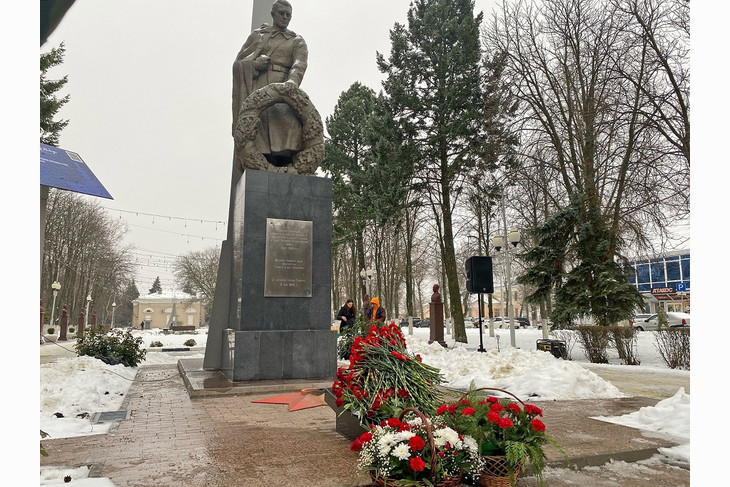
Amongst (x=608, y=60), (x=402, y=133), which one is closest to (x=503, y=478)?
(x=608, y=60)

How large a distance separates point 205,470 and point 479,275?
37.6ft

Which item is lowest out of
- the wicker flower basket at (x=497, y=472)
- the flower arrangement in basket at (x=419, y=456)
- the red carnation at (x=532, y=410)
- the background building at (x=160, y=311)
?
the background building at (x=160, y=311)

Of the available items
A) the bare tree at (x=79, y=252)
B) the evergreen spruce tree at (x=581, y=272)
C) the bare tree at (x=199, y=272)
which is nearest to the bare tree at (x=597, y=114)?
the evergreen spruce tree at (x=581, y=272)

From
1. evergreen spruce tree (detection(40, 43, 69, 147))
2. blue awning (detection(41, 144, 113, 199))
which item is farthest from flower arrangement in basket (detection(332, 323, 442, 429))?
evergreen spruce tree (detection(40, 43, 69, 147))

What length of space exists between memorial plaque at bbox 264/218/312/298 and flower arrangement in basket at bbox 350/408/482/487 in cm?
528

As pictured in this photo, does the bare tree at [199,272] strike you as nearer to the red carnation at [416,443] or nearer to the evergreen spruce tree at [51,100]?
the evergreen spruce tree at [51,100]

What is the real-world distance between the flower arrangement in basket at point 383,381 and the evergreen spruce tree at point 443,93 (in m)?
16.0

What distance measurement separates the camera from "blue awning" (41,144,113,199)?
4.04m

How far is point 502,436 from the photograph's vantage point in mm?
3547

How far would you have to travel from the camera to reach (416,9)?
73.8 ft

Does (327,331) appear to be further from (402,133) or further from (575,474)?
(402,133)

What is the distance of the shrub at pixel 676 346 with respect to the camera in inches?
431

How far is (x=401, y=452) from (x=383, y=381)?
4.95 ft

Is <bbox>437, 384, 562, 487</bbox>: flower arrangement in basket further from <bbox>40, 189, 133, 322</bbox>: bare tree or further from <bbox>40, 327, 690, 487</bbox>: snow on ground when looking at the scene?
<bbox>40, 189, 133, 322</bbox>: bare tree
